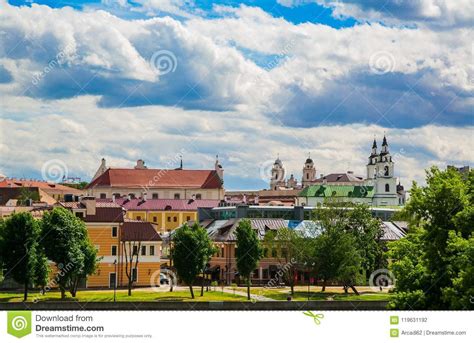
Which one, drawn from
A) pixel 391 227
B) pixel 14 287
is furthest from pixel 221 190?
pixel 14 287

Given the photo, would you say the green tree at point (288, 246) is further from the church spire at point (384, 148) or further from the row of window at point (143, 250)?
the church spire at point (384, 148)

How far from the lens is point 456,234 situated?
1339 inches

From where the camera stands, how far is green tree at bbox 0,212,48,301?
54625 mm

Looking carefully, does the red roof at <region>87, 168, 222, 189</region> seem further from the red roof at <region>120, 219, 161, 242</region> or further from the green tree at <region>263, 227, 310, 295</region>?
the red roof at <region>120, 219, 161, 242</region>

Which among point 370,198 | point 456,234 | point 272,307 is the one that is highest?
point 370,198

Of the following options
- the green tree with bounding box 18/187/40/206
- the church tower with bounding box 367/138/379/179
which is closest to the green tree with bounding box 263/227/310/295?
the green tree with bounding box 18/187/40/206

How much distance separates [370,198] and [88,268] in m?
108

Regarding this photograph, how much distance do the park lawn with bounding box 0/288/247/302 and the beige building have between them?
84616 mm

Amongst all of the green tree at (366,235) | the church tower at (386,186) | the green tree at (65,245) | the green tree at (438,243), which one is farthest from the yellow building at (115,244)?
the church tower at (386,186)

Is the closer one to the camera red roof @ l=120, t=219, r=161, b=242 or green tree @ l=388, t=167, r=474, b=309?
green tree @ l=388, t=167, r=474, b=309
